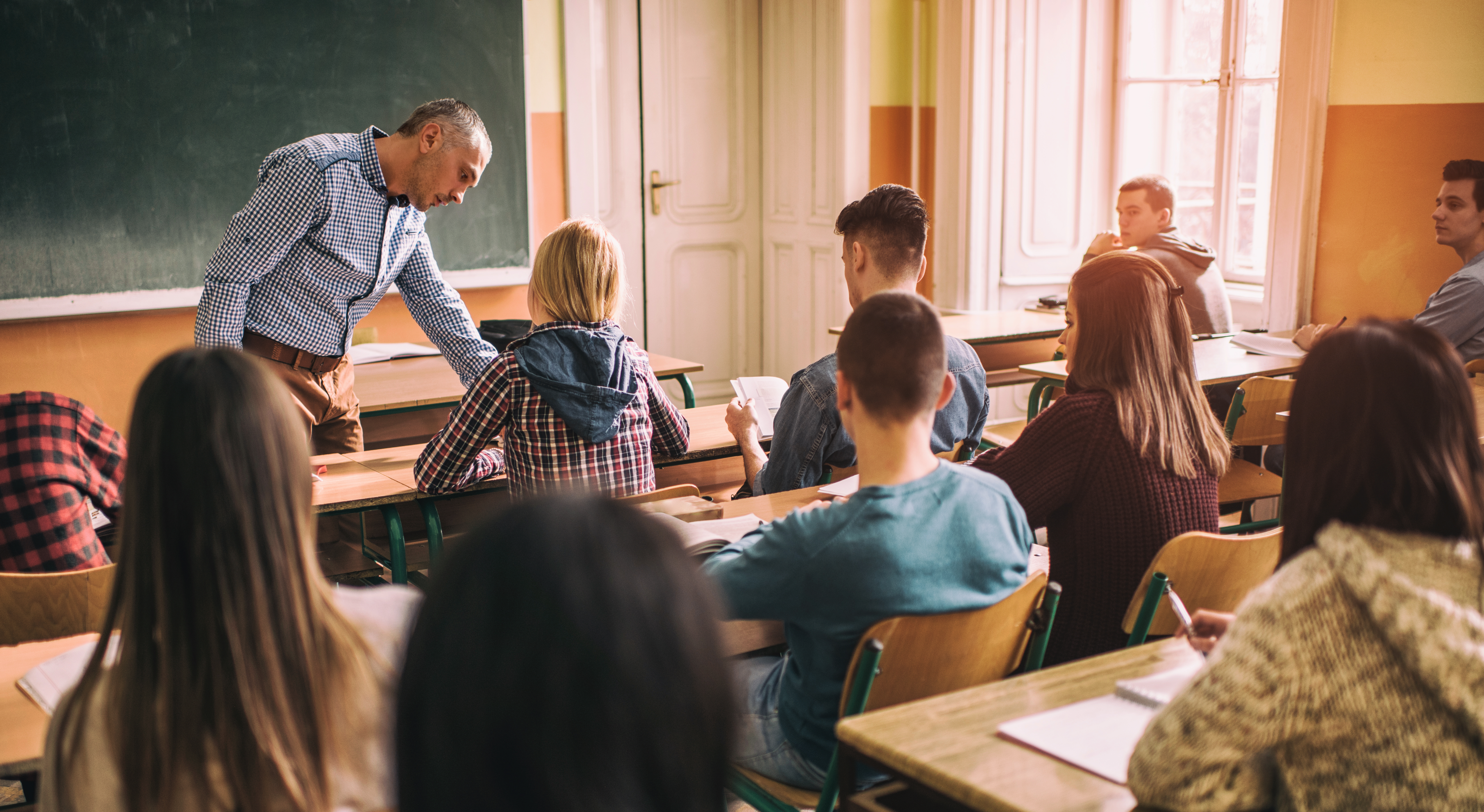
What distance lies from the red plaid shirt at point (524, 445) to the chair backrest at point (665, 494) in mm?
103

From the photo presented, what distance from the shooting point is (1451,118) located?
441 cm

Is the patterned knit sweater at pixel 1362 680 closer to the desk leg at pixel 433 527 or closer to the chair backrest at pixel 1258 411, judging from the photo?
the desk leg at pixel 433 527

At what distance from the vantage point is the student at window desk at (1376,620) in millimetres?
1052

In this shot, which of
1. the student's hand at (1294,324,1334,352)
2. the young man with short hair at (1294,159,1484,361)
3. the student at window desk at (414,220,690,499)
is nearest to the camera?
the student at window desk at (414,220,690,499)

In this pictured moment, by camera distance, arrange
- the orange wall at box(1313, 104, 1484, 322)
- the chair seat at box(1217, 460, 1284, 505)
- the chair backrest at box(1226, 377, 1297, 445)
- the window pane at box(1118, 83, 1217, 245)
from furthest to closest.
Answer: the window pane at box(1118, 83, 1217, 245) → the orange wall at box(1313, 104, 1484, 322) → the chair seat at box(1217, 460, 1284, 505) → the chair backrest at box(1226, 377, 1297, 445)

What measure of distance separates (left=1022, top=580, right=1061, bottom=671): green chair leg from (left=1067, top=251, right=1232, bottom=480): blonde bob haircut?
17.1 inches

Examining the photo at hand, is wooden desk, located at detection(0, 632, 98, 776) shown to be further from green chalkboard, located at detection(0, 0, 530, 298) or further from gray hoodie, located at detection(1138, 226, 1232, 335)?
gray hoodie, located at detection(1138, 226, 1232, 335)

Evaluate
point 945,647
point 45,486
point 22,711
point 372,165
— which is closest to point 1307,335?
point 372,165

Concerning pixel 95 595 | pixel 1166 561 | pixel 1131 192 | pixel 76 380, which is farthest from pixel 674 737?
pixel 76 380

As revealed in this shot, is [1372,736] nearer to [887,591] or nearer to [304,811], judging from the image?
[887,591]

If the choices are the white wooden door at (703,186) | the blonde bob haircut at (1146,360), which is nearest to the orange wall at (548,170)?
the white wooden door at (703,186)

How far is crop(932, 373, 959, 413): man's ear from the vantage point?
1.75 meters

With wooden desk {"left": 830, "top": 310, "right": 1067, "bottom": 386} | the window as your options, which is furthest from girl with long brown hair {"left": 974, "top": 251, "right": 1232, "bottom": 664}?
the window

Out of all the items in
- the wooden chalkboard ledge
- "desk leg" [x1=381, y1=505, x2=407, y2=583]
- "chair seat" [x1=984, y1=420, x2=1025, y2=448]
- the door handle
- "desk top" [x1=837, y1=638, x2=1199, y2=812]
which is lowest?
"chair seat" [x1=984, y1=420, x2=1025, y2=448]
